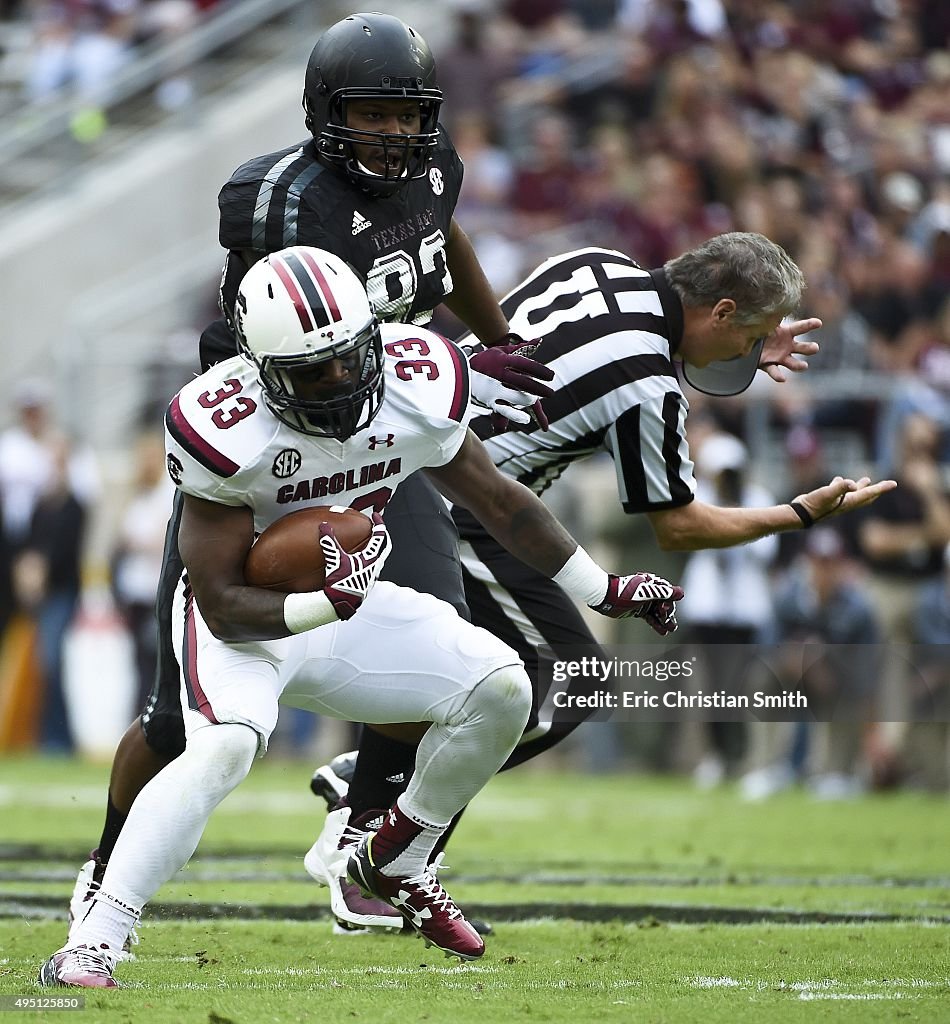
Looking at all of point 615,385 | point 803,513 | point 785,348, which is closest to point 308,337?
point 615,385

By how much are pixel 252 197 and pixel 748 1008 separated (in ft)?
6.69

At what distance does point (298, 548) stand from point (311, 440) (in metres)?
0.23

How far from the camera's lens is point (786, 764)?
9.12 m

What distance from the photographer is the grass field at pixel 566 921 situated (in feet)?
11.9

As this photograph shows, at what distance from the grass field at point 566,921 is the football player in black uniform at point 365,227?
0.56m

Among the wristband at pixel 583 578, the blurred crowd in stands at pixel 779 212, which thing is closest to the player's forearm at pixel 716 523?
the wristband at pixel 583 578

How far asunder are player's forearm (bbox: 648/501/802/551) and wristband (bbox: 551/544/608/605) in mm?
535

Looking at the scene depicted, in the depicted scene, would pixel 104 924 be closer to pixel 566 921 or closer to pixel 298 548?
pixel 298 548

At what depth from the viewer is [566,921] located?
489 centimetres

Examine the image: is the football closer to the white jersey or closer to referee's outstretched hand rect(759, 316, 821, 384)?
the white jersey

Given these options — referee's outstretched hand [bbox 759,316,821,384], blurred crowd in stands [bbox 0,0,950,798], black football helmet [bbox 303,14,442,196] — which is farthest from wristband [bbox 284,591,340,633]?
blurred crowd in stands [bbox 0,0,950,798]

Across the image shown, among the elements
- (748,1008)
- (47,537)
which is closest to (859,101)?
(47,537)

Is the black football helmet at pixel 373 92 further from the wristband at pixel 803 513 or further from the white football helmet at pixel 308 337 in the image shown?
the wristband at pixel 803 513

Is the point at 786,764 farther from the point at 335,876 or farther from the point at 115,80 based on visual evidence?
the point at 115,80
